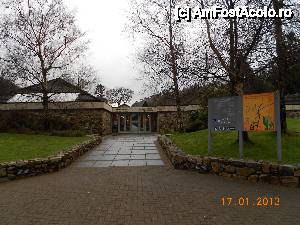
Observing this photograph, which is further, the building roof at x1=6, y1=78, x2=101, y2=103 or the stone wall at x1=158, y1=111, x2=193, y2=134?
the stone wall at x1=158, y1=111, x2=193, y2=134

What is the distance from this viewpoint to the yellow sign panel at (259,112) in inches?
316

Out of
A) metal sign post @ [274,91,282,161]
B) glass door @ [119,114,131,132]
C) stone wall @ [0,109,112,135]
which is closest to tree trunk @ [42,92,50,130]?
stone wall @ [0,109,112,135]

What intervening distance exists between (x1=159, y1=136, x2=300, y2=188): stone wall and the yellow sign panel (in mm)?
1052

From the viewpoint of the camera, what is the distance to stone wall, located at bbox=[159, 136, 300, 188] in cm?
706

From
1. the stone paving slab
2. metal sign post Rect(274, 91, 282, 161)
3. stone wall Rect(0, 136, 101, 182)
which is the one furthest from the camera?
stone wall Rect(0, 136, 101, 182)

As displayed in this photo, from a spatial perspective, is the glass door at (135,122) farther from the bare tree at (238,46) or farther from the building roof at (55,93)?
the bare tree at (238,46)

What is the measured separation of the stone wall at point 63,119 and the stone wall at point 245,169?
16721mm

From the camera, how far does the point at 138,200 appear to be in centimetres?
612

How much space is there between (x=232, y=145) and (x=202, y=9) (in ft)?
17.6

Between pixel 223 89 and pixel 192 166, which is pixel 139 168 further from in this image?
pixel 223 89

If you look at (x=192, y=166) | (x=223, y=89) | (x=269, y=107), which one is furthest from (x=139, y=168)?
(x=223, y=89)

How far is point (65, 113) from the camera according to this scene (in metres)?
25.7

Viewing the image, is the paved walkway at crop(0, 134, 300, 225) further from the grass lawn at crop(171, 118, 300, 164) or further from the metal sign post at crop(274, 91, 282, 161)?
the grass lawn at crop(171, 118, 300, 164)

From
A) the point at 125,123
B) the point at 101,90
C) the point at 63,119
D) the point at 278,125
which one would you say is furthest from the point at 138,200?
the point at 101,90
